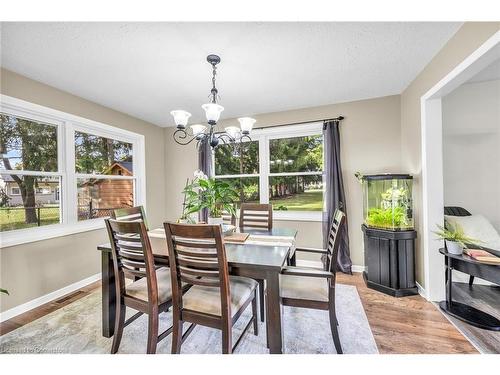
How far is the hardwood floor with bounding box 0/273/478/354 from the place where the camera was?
174 cm

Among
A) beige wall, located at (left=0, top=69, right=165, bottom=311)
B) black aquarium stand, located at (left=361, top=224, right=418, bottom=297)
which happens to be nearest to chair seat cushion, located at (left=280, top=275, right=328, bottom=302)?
black aquarium stand, located at (left=361, top=224, right=418, bottom=297)

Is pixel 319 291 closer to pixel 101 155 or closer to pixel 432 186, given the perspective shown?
pixel 432 186

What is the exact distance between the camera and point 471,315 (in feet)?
6.79

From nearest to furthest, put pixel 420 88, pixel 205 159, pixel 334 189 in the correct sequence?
pixel 420 88 → pixel 334 189 → pixel 205 159

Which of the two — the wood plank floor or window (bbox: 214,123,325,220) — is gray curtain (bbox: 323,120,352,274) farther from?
the wood plank floor

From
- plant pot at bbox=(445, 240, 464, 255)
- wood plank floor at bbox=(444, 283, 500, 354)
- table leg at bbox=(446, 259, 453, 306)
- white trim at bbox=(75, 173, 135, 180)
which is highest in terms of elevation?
white trim at bbox=(75, 173, 135, 180)

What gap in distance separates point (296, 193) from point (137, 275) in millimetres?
2717

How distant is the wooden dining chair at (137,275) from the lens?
1.48m

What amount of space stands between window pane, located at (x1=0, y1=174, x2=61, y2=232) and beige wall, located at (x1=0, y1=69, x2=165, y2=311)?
0.87 feet

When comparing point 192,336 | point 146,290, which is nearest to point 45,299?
point 146,290

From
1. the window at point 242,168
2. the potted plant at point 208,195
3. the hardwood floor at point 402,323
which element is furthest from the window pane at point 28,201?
the window at point 242,168

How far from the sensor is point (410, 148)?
9.25 feet
